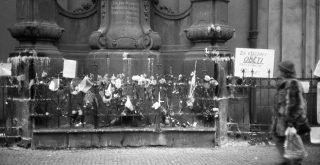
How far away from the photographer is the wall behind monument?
15844mm

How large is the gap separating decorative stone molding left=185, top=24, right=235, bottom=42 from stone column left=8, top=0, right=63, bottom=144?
121 inches

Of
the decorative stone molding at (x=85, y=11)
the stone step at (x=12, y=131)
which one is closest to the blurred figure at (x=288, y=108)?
the stone step at (x=12, y=131)

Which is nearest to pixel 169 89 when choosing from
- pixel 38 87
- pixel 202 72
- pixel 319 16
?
pixel 202 72

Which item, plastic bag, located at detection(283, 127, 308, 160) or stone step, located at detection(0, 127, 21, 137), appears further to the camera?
stone step, located at detection(0, 127, 21, 137)

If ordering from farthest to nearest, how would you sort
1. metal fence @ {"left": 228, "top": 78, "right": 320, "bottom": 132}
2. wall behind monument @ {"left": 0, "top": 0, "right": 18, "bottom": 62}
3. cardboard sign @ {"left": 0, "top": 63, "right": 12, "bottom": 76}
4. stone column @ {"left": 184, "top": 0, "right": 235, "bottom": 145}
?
wall behind monument @ {"left": 0, "top": 0, "right": 18, "bottom": 62} → metal fence @ {"left": 228, "top": 78, "right": 320, "bottom": 132} → stone column @ {"left": 184, "top": 0, "right": 235, "bottom": 145} → cardboard sign @ {"left": 0, "top": 63, "right": 12, "bottom": 76}

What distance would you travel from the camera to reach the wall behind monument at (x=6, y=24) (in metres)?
15.8

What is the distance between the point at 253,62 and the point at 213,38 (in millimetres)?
1042

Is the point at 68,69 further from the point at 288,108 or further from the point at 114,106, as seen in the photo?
the point at 288,108

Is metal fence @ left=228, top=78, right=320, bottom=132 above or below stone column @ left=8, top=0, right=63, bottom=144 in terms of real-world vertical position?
below

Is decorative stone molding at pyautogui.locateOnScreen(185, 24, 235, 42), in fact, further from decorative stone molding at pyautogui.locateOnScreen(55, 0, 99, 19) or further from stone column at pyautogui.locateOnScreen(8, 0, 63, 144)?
stone column at pyautogui.locateOnScreen(8, 0, 63, 144)

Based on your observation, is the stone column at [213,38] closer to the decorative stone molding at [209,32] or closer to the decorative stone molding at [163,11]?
the decorative stone molding at [209,32]

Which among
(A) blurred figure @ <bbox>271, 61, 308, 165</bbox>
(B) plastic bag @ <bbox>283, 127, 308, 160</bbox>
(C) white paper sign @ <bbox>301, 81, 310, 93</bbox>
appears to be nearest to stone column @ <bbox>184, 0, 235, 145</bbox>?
(C) white paper sign @ <bbox>301, 81, 310, 93</bbox>

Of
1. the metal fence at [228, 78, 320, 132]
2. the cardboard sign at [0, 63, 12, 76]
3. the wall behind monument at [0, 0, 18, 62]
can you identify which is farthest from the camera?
the wall behind monument at [0, 0, 18, 62]

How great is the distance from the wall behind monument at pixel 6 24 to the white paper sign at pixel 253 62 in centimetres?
643
